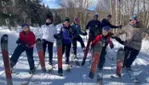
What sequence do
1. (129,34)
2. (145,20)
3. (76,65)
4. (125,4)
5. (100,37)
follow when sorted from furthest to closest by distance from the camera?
(125,4), (145,20), (76,65), (129,34), (100,37)

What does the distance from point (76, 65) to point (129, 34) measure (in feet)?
8.08

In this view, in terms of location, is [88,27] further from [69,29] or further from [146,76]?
[146,76]

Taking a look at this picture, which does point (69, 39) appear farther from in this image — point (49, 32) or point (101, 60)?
point (101, 60)

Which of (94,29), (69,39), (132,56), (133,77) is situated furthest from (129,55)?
(94,29)

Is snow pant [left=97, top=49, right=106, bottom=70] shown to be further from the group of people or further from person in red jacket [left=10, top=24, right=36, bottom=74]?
person in red jacket [left=10, top=24, right=36, bottom=74]

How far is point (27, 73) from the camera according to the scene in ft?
30.2

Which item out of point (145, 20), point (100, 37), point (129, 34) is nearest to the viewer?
point (100, 37)

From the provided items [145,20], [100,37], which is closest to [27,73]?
[100,37]

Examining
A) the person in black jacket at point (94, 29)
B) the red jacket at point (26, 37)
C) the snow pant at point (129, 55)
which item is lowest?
the snow pant at point (129, 55)

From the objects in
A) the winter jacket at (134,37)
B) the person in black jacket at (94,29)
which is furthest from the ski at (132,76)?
the person in black jacket at (94,29)

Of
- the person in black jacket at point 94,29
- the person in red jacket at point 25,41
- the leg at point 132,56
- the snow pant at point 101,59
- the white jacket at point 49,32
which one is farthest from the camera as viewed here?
the person in black jacket at point 94,29

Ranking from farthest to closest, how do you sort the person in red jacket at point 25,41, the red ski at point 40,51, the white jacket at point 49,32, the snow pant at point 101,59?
the white jacket at point 49,32 < the red ski at point 40,51 < the snow pant at point 101,59 < the person in red jacket at point 25,41

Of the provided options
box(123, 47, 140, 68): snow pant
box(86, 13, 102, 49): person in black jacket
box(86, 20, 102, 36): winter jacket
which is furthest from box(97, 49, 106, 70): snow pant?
box(86, 20, 102, 36): winter jacket

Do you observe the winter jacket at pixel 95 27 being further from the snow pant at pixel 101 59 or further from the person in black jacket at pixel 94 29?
the snow pant at pixel 101 59
